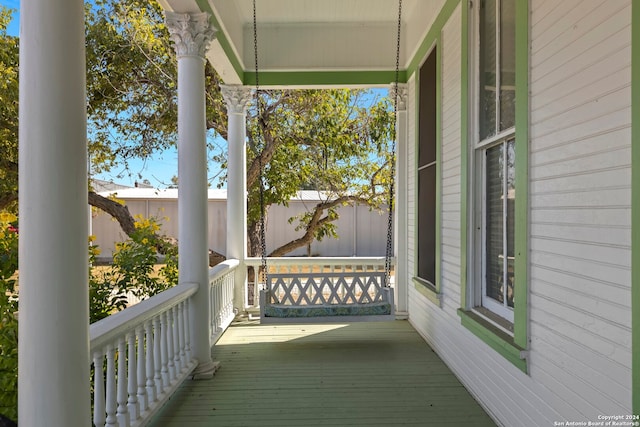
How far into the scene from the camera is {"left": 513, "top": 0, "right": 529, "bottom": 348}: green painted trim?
88.5 inches

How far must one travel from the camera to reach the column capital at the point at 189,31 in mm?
3273

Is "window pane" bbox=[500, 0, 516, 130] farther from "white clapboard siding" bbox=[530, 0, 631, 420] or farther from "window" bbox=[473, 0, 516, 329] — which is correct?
"white clapboard siding" bbox=[530, 0, 631, 420]

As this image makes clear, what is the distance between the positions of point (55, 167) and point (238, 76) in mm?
3794

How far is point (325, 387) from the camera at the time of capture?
3.23 meters

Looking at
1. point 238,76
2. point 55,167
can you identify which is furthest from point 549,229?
point 238,76

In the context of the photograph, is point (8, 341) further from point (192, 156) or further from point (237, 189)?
point (237, 189)

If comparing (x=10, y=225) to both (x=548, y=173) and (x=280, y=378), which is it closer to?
(x=280, y=378)

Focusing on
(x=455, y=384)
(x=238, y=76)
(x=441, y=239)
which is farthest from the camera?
(x=238, y=76)

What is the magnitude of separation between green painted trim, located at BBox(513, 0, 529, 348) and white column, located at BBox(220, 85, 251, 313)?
11.9 ft

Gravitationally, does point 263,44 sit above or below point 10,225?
above

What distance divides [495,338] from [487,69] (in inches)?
69.8

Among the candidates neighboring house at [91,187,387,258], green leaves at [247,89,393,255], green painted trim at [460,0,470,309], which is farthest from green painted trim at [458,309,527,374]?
neighboring house at [91,187,387,258]

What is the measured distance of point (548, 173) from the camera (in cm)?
208

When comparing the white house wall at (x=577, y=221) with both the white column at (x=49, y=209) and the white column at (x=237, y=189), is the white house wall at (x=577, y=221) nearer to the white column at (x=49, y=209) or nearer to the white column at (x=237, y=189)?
the white column at (x=49, y=209)
